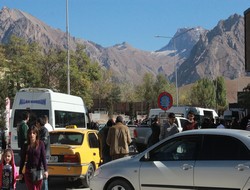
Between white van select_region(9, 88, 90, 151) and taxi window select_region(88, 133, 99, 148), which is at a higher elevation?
white van select_region(9, 88, 90, 151)

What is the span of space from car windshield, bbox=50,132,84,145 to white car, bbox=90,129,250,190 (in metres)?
3.19

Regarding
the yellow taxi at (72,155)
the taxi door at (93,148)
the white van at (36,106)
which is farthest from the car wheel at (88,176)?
the white van at (36,106)

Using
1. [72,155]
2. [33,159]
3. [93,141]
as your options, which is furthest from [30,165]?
[93,141]

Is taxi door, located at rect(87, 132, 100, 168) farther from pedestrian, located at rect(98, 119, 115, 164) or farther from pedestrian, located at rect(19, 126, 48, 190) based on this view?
pedestrian, located at rect(19, 126, 48, 190)

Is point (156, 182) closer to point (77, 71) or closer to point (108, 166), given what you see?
point (108, 166)

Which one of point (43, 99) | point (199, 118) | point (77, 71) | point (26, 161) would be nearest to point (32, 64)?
point (77, 71)

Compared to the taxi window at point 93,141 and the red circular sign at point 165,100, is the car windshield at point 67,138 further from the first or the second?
the red circular sign at point 165,100

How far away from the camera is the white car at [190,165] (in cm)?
769

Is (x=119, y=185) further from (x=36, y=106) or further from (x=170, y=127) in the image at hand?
(x=36, y=106)

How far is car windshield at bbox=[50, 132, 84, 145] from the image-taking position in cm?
1195

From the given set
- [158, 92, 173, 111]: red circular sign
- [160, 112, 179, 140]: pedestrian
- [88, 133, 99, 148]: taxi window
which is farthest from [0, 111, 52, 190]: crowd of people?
[158, 92, 173, 111]: red circular sign

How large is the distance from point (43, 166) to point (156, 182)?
198 centimetres

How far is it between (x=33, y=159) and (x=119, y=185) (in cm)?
170

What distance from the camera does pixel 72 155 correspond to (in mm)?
11398
